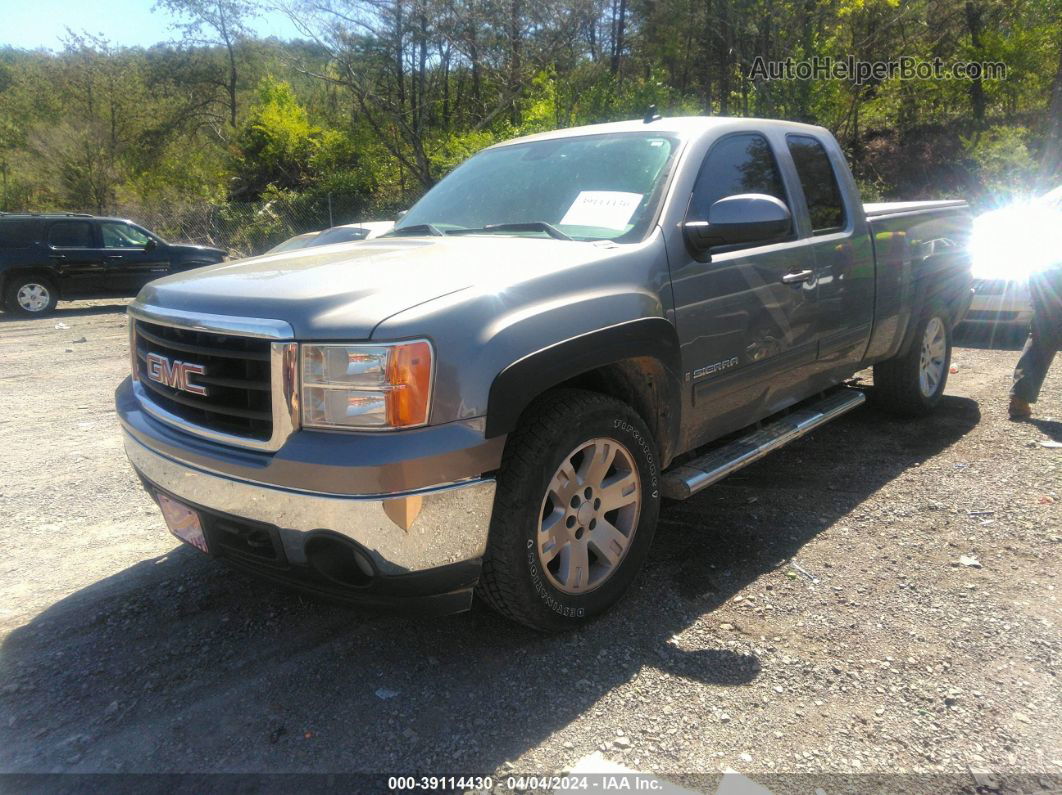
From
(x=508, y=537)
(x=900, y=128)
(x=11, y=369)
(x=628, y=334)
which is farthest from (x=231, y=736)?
(x=900, y=128)

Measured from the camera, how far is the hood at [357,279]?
2365 millimetres

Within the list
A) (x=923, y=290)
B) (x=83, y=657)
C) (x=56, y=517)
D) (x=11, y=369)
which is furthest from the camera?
(x=11, y=369)

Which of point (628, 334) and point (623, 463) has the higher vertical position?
point (628, 334)

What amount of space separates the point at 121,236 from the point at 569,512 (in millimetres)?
14205

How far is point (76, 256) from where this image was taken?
1376cm

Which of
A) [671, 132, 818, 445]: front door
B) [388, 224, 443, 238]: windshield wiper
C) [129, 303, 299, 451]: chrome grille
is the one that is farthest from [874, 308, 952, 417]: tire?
[129, 303, 299, 451]: chrome grille

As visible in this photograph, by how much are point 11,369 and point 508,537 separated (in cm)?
807

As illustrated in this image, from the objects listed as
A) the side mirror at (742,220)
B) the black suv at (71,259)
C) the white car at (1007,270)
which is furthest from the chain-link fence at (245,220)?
the side mirror at (742,220)

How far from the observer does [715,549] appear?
368 cm

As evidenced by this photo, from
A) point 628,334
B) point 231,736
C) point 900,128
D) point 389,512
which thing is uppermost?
point 900,128

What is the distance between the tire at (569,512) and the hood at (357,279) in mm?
502

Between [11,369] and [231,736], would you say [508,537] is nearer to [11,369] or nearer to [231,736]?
[231,736]

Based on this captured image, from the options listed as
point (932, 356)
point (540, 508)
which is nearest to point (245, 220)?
point (932, 356)

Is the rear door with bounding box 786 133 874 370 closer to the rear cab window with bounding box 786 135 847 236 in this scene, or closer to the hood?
the rear cab window with bounding box 786 135 847 236
